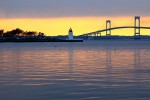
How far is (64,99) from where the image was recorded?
1167 centimetres

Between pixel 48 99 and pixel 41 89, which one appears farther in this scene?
pixel 41 89

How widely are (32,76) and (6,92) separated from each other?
4.93 metres

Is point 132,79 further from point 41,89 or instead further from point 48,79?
point 41,89

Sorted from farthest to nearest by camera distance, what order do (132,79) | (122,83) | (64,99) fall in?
(132,79) < (122,83) < (64,99)

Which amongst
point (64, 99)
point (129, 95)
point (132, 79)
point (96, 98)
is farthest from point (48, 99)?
point (132, 79)

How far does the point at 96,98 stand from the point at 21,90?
8.82ft

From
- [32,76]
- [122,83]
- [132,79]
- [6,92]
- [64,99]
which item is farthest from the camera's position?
[32,76]

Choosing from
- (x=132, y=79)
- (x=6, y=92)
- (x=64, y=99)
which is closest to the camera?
(x=64, y=99)

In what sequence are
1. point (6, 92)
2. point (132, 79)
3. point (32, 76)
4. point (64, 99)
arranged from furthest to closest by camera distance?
point (32, 76) < point (132, 79) < point (6, 92) < point (64, 99)

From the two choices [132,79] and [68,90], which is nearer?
[68,90]

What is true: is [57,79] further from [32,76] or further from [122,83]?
[122,83]

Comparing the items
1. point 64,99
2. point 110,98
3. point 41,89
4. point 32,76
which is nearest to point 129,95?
point 110,98

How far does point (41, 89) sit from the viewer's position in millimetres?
13703

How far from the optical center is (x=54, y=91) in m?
13.2
